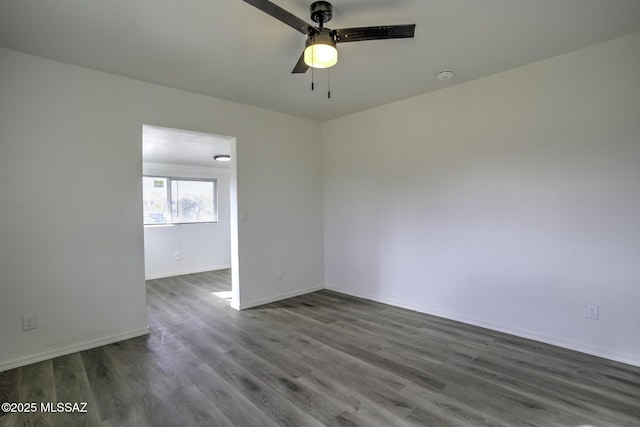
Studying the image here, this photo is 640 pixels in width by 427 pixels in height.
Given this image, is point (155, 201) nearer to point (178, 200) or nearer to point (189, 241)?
point (178, 200)

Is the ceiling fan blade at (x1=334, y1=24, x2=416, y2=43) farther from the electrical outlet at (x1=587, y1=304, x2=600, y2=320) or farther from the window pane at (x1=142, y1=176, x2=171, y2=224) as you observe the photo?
the window pane at (x1=142, y1=176, x2=171, y2=224)

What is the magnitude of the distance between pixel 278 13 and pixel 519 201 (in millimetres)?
2652

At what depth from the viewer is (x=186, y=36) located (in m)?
2.30

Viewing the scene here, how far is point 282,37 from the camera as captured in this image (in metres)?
2.32

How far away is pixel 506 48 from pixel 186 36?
2524 millimetres

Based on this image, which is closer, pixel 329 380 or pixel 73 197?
pixel 329 380

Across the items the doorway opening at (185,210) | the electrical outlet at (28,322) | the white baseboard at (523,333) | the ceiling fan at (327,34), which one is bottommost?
the white baseboard at (523,333)

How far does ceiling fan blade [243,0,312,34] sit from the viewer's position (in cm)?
158

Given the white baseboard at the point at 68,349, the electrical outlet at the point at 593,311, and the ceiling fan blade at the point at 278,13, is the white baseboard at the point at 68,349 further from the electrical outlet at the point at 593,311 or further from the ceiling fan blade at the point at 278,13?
the electrical outlet at the point at 593,311

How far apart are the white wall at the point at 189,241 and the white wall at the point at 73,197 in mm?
2677

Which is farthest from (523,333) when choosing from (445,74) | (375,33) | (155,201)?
(155,201)

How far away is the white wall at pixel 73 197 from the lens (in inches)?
99.3

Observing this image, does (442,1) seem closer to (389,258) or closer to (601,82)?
(601,82)

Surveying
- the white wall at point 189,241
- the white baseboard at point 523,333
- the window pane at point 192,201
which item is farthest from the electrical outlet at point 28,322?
the window pane at point 192,201
